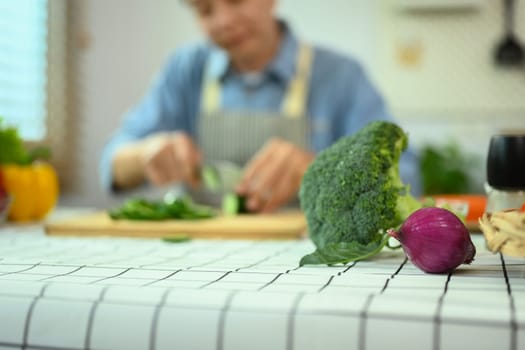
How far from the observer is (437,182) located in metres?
2.94

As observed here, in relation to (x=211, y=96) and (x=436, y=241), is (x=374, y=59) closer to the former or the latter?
(x=211, y=96)

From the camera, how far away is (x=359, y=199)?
0.82m

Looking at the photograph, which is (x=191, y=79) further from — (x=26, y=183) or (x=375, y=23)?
(x=375, y=23)

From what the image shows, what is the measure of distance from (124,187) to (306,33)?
62.2 inches

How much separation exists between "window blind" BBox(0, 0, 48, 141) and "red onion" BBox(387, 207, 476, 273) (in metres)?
2.53

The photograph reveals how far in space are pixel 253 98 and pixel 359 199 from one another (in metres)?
1.39

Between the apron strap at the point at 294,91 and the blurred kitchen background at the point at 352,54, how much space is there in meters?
0.90

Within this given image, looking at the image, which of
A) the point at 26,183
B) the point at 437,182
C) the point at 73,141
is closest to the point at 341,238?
the point at 26,183

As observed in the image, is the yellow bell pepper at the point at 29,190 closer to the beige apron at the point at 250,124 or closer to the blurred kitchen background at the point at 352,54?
the beige apron at the point at 250,124

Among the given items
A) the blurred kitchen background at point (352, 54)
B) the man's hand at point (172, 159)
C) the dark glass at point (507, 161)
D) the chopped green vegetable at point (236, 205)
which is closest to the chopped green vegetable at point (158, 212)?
the chopped green vegetable at point (236, 205)

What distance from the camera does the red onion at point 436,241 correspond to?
70 centimetres

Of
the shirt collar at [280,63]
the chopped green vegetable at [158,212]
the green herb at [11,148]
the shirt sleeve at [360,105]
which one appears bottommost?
the chopped green vegetable at [158,212]

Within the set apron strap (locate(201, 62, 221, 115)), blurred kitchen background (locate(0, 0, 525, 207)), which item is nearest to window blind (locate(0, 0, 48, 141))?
blurred kitchen background (locate(0, 0, 525, 207))

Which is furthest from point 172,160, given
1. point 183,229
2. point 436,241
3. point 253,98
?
point 436,241
